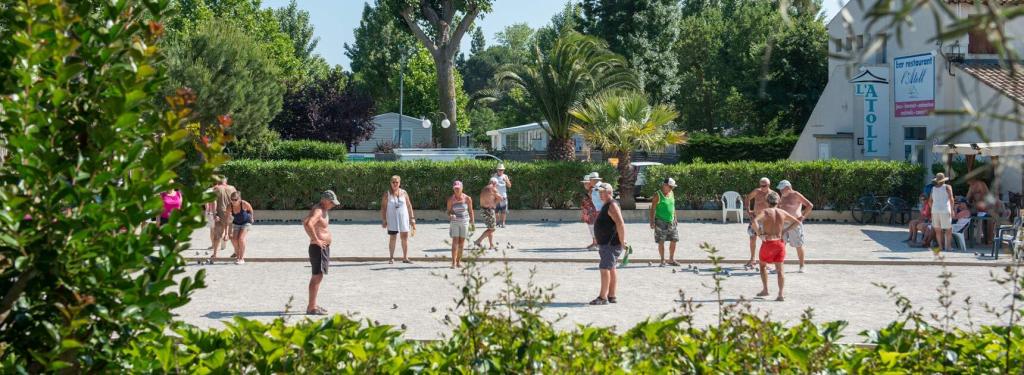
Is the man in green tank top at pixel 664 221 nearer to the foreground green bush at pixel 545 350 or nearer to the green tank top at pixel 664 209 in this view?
the green tank top at pixel 664 209

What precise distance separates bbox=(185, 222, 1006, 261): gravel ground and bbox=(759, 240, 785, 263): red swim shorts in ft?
18.4

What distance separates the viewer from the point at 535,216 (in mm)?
28734

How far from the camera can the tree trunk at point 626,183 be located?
28734 millimetres

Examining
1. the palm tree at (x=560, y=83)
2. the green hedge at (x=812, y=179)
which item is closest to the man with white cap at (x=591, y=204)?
the green hedge at (x=812, y=179)

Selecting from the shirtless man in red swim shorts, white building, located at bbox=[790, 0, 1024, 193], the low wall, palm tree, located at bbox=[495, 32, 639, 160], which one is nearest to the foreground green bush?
the shirtless man in red swim shorts

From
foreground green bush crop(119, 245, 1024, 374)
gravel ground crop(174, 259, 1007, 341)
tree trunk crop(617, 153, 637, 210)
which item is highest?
tree trunk crop(617, 153, 637, 210)

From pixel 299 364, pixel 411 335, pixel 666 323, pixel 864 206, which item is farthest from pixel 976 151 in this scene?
pixel 299 364

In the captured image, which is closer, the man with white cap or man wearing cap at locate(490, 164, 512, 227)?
the man with white cap

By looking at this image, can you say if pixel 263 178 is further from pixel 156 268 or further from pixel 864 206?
pixel 156 268

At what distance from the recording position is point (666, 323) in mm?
5613

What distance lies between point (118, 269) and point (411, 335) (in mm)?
6700

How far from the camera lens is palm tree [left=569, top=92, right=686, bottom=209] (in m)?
28.0

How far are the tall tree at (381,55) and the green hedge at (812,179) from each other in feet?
187

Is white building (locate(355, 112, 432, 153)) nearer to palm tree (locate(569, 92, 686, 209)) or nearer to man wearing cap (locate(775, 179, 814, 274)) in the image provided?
palm tree (locate(569, 92, 686, 209))
